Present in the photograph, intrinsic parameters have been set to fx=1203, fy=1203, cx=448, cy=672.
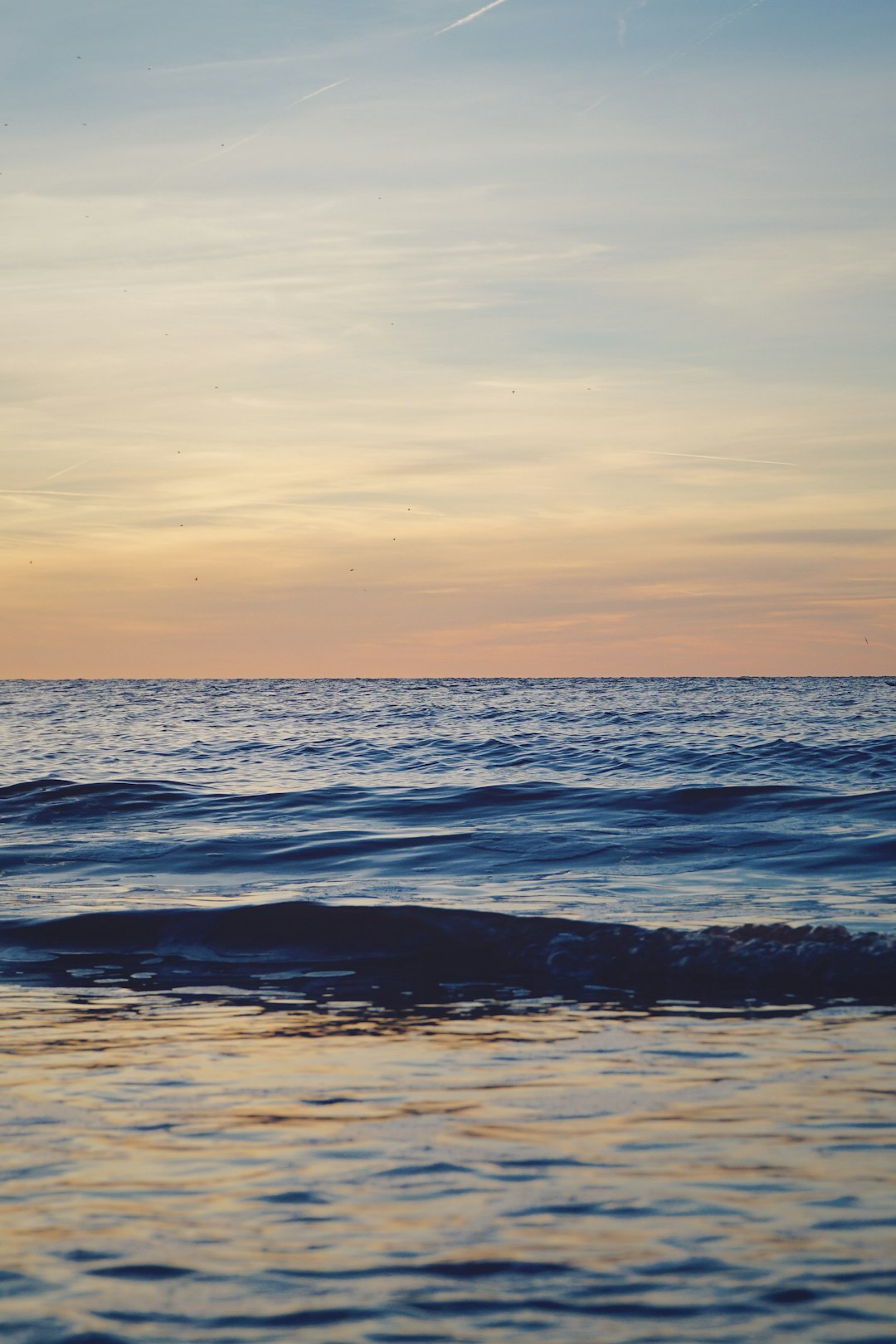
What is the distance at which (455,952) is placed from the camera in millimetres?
8234

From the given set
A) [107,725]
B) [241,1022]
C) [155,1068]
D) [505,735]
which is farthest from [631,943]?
[107,725]

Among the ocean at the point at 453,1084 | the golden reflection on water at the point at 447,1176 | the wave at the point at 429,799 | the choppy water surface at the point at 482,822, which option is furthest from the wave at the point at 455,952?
the wave at the point at 429,799

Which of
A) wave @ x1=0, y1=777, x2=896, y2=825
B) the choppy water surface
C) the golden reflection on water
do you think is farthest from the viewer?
wave @ x1=0, y1=777, x2=896, y2=825

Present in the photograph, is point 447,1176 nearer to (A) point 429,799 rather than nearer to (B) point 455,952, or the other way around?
(B) point 455,952

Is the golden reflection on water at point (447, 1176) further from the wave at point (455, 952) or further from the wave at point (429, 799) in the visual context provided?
the wave at point (429, 799)

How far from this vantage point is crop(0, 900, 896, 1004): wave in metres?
7.16

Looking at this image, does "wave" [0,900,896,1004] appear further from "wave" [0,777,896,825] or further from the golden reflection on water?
"wave" [0,777,896,825]

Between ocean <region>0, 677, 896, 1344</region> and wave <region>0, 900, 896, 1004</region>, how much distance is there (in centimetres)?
4

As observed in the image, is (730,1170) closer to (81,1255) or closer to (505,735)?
(81,1255)

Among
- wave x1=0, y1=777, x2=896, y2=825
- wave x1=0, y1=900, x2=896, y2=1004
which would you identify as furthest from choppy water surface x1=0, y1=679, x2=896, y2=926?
wave x1=0, y1=900, x2=896, y2=1004

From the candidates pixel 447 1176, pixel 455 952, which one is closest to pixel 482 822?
pixel 455 952

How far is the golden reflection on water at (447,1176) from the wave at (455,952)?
1055 mm

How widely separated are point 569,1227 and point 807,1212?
0.74 meters

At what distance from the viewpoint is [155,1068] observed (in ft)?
17.3
